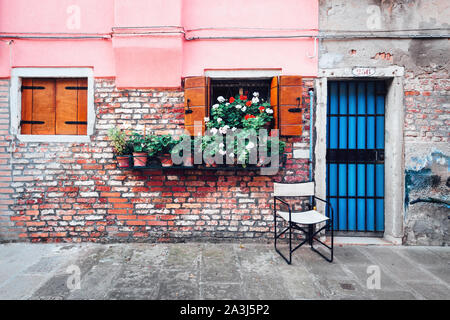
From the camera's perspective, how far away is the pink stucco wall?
3814mm

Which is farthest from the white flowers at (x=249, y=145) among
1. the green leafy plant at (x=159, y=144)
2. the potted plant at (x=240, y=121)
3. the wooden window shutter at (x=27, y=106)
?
the wooden window shutter at (x=27, y=106)

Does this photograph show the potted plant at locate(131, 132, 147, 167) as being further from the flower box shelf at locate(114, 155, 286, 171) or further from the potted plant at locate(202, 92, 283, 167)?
the potted plant at locate(202, 92, 283, 167)

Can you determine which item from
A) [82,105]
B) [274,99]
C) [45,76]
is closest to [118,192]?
[82,105]

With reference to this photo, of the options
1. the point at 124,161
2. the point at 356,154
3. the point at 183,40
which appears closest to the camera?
the point at 124,161

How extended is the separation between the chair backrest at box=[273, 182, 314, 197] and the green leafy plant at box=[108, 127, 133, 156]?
7.47 ft

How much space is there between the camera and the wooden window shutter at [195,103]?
12.2ft

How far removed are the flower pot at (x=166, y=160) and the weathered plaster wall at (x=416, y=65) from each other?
2.77 metres

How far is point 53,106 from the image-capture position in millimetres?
3943

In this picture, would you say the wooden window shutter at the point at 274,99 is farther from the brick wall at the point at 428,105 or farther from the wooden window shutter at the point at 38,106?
the wooden window shutter at the point at 38,106

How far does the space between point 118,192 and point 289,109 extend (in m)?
2.96

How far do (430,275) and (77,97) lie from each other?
220 inches

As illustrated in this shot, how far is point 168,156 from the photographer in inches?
143

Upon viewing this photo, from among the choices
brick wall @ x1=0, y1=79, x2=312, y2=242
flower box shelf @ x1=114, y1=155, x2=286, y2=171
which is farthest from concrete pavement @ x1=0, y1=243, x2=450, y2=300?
flower box shelf @ x1=114, y1=155, x2=286, y2=171

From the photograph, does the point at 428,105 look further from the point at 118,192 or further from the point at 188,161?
the point at 118,192
